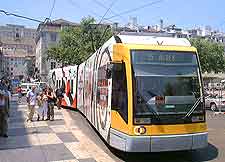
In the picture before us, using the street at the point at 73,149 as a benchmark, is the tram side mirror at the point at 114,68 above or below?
above

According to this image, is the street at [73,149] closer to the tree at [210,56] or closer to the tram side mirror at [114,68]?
the tram side mirror at [114,68]

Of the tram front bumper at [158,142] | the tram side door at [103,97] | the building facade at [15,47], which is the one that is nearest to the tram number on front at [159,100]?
the tram front bumper at [158,142]

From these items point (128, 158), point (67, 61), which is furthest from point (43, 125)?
point (67, 61)

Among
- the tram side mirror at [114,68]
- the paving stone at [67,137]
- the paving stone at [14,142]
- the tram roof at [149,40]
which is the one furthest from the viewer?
the paving stone at [67,137]

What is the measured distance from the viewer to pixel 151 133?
862cm

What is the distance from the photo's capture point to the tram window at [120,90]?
29.2 feet

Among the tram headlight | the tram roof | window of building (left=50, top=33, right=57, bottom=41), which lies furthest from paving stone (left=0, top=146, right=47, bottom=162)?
window of building (left=50, top=33, right=57, bottom=41)

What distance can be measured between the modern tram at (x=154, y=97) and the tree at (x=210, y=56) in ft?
164

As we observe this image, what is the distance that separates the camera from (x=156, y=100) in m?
8.78

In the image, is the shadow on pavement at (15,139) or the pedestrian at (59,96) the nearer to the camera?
the shadow on pavement at (15,139)

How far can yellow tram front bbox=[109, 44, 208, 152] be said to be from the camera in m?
8.64

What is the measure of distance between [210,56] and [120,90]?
52213mm

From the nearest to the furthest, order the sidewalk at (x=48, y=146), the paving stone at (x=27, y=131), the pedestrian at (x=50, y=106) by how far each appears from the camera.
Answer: the sidewalk at (x=48, y=146) < the paving stone at (x=27, y=131) < the pedestrian at (x=50, y=106)

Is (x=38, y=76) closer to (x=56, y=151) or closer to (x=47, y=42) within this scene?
(x=47, y=42)
